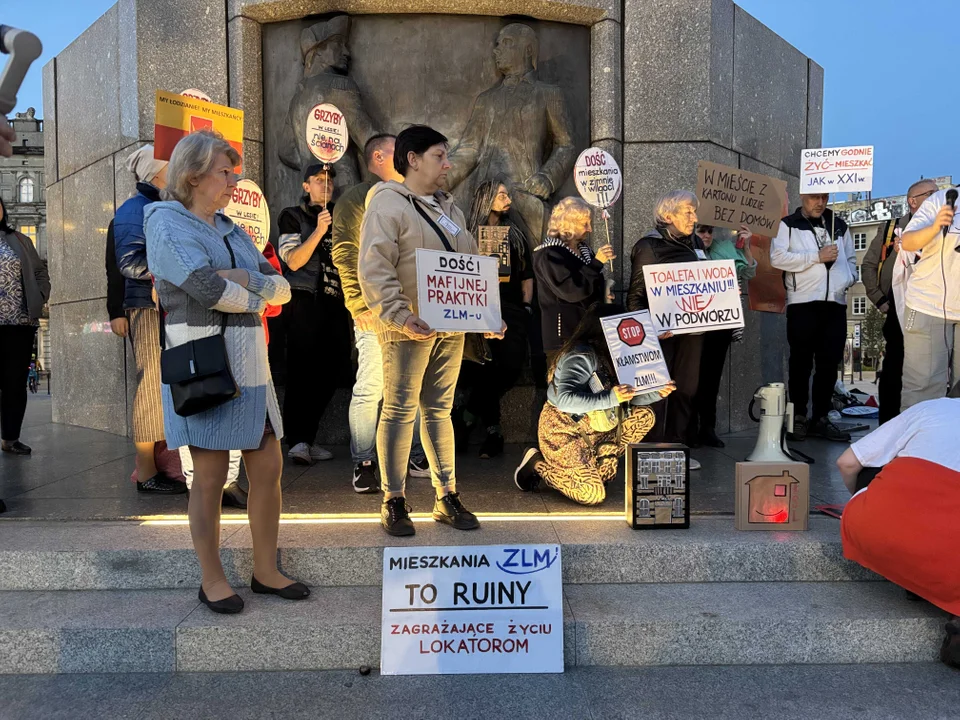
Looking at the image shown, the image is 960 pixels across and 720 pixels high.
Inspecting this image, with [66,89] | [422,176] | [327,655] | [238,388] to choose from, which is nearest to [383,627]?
[327,655]

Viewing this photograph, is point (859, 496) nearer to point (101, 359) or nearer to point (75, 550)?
point (75, 550)

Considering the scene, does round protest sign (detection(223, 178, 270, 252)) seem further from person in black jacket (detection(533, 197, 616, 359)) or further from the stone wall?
person in black jacket (detection(533, 197, 616, 359))

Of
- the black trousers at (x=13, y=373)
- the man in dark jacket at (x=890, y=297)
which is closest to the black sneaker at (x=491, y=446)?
the man in dark jacket at (x=890, y=297)

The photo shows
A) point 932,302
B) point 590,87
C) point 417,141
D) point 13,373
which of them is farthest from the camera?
point 590,87

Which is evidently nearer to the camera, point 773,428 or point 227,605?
point 227,605

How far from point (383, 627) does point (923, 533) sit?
Answer: 2.09 meters

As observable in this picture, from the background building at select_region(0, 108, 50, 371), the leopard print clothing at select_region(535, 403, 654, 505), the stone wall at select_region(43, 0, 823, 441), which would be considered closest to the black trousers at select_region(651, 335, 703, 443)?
the leopard print clothing at select_region(535, 403, 654, 505)

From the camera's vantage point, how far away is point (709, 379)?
240 inches

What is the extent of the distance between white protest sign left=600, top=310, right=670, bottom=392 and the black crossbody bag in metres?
2.17

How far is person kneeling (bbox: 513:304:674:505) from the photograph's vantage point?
4.09 meters

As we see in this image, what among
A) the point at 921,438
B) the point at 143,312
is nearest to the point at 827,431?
the point at 921,438

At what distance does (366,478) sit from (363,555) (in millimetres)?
1154

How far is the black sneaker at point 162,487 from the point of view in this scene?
4.34 meters

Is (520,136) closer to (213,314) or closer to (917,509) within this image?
(213,314)
